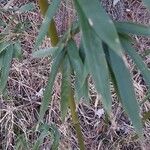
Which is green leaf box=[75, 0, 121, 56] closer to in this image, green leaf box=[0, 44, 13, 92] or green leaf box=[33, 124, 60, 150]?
green leaf box=[0, 44, 13, 92]

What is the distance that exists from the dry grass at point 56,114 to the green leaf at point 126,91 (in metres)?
0.72

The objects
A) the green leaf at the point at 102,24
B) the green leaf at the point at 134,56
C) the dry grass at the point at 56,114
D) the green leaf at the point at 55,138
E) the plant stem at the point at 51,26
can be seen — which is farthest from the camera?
the dry grass at the point at 56,114

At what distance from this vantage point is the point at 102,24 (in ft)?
1.64

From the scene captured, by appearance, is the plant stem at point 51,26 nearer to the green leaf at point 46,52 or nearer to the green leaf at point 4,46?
the green leaf at point 46,52

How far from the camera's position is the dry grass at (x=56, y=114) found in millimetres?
1419

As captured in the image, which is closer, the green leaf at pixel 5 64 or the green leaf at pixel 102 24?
the green leaf at pixel 102 24

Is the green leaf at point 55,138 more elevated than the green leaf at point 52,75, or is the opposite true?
the green leaf at point 52,75

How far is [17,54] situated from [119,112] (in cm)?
65

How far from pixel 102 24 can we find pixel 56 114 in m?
1.01

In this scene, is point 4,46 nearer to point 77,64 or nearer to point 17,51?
point 17,51

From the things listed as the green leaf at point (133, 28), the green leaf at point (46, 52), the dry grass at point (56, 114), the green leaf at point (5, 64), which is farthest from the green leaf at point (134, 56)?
the dry grass at point (56, 114)

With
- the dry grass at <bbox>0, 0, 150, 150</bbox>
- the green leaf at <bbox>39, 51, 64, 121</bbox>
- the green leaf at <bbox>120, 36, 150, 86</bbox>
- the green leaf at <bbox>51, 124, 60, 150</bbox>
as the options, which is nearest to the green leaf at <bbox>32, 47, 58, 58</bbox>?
the green leaf at <bbox>39, 51, 64, 121</bbox>

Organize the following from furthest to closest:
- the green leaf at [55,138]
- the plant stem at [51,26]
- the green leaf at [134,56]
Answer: the green leaf at [55,138], the plant stem at [51,26], the green leaf at [134,56]

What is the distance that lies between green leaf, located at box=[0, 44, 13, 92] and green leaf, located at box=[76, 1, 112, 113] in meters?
0.37
